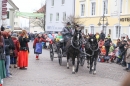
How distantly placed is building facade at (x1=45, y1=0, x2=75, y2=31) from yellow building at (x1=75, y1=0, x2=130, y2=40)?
3.17 meters

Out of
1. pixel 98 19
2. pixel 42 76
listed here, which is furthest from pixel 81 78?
pixel 98 19

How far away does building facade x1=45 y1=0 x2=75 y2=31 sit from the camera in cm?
4962

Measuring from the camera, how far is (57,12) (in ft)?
178

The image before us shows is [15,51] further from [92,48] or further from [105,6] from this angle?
[105,6]

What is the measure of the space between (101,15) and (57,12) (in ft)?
50.3

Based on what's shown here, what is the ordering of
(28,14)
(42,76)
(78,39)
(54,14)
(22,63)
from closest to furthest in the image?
(42,76) < (78,39) < (22,63) < (28,14) < (54,14)

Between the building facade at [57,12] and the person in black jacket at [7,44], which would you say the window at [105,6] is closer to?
the building facade at [57,12]

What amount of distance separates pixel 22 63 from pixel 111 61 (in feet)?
26.1

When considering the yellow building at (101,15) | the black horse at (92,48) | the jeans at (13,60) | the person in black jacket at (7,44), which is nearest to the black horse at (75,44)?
the black horse at (92,48)

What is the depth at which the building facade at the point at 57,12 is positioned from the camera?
163 ft

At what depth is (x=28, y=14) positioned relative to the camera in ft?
165

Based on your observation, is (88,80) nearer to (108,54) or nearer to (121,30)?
(108,54)

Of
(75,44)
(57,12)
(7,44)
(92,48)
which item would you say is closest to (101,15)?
(57,12)

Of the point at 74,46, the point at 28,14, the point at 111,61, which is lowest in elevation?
the point at 111,61
